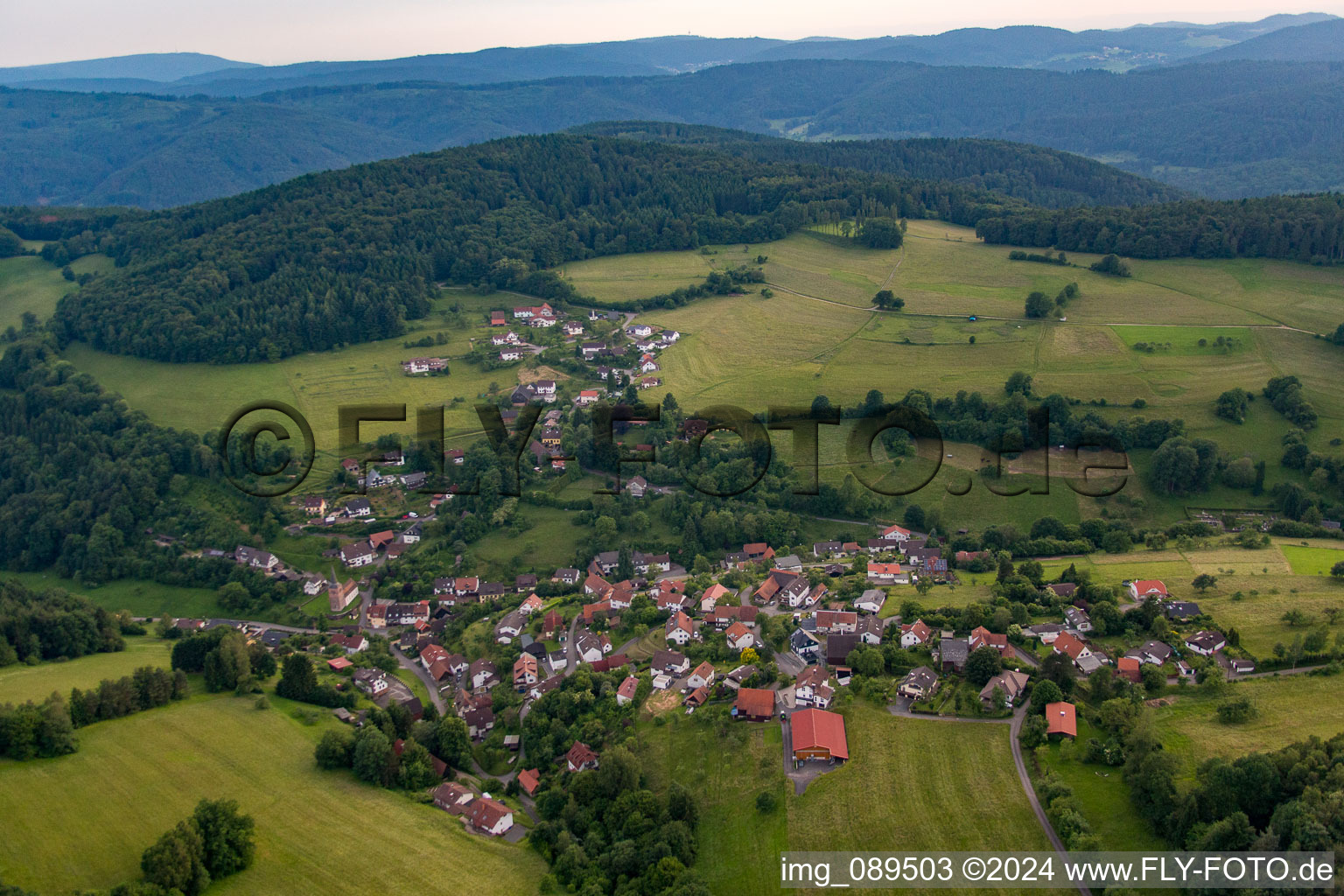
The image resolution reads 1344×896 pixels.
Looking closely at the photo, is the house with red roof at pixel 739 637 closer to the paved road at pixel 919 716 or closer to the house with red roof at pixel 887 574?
the paved road at pixel 919 716

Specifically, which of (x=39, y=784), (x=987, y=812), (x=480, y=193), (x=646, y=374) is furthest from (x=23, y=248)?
(x=987, y=812)

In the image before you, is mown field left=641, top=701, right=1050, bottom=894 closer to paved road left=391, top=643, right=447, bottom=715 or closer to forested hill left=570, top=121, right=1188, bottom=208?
paved road left=391, top=643, right=447, bottom=715

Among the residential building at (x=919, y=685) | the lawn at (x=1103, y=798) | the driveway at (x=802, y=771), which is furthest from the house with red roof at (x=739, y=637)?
the lawn at (x=1103, y=798)

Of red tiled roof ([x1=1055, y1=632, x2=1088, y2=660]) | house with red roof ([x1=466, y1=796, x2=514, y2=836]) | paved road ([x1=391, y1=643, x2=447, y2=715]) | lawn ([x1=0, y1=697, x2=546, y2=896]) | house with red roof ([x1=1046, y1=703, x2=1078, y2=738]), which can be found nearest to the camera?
lawn ([x1=0, y1=697, x2=546, y2=896])

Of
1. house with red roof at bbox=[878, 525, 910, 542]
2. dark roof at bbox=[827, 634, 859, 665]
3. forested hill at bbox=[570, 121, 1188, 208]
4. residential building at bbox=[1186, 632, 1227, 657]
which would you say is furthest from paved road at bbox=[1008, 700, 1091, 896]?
forested hill at bbox=[570, 121, 1188, 208]

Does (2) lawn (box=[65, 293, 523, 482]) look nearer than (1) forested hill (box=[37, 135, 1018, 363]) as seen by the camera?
Yes

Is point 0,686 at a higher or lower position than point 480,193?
lower

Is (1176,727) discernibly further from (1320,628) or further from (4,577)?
(4,577)
